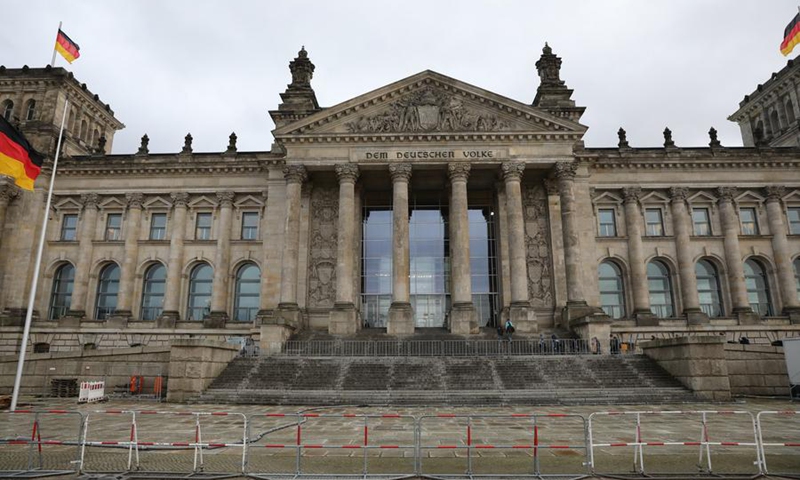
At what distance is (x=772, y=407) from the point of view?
806 inches

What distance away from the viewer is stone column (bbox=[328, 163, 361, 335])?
107ft

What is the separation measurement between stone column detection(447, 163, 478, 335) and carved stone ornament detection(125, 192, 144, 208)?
24.5 metres

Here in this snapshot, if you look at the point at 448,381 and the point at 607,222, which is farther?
the point at 607,222

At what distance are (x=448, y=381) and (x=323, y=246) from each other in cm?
1748

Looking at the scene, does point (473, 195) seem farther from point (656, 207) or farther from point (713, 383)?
point (713, 383)

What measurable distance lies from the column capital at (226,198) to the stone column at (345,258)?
9.92 meters

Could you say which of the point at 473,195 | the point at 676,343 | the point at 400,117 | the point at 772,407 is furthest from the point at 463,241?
the point at 772,407

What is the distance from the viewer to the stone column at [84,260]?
39.1 metres

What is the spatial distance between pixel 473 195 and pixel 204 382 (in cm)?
2443

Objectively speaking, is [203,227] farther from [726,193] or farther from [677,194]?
[726,193]

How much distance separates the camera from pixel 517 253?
33.9 meters

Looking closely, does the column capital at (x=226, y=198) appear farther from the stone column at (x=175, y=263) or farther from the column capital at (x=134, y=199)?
the column capital at (x=134, y=199)

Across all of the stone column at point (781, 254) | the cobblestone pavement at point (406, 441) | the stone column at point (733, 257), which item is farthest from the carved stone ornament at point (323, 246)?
the stone column at point (781, 254)

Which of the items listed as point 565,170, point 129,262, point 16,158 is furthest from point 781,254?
point 129,262
